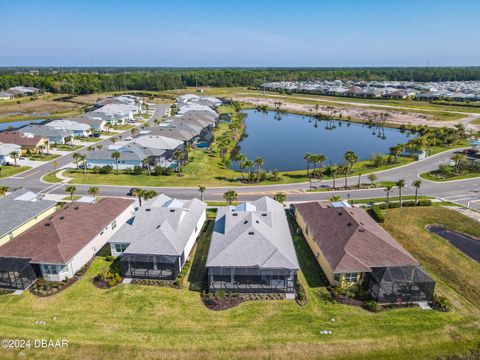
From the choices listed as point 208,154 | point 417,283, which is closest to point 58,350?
point 417,283

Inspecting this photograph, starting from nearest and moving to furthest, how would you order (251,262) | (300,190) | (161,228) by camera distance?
1. (251,262)
2. (161,228)
3. (300,190)

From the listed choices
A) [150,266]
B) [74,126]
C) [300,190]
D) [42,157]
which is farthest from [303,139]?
[150,266]

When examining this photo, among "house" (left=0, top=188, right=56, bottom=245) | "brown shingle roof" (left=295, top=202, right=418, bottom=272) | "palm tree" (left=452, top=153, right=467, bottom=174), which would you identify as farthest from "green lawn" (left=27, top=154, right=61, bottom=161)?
"palm tree" (left=452, top=153, right=467, bottom=174)

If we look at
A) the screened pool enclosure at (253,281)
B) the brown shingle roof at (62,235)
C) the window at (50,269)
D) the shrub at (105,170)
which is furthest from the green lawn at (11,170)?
the screened pool enclosure at (253,281)

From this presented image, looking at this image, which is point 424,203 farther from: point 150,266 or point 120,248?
point 120,248

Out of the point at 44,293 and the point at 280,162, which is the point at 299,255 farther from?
the point at 280,162

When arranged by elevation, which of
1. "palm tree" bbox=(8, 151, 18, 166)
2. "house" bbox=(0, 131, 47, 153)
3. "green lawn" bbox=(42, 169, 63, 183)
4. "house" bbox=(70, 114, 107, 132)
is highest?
"house" bbox=(70, 114, 107, 132)

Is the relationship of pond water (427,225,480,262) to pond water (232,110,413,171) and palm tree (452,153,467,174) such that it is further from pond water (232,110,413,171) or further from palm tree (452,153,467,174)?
pond water (232,110,413,171)

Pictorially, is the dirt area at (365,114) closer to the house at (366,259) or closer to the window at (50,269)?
the house at (366,259)
